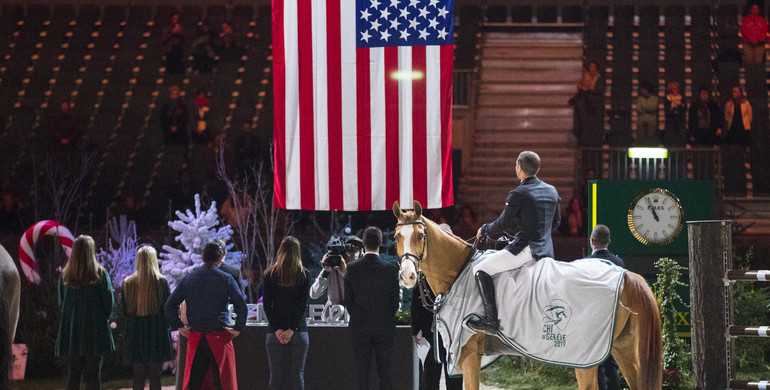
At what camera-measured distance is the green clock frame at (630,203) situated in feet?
29.0

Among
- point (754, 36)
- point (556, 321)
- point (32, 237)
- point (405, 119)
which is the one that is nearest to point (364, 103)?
point (405, 119)

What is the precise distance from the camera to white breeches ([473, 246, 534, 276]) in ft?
22.0

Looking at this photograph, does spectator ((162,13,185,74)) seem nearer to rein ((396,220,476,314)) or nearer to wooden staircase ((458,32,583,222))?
wooden staircase ((458,32,583,222))

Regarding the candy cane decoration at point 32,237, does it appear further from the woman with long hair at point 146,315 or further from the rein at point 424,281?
the rein at point 424,281

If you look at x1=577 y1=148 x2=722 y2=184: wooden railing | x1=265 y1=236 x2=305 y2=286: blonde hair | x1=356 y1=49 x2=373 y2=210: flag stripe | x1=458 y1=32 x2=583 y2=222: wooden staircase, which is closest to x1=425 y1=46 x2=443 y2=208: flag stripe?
x1=356 y1=49 x2=373 y2=210: flag stripe

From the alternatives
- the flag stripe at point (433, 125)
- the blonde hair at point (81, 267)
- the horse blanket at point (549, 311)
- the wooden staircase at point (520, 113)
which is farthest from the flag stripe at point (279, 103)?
the wooden staircase at point (520, 113)

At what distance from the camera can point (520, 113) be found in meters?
17.6

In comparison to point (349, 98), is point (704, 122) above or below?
above

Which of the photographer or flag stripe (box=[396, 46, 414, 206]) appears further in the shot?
flag stripe (box=[396, 46, 414, 206])

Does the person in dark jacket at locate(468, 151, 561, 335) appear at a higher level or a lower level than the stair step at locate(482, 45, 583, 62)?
lower

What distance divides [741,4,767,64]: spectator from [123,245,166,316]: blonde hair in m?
13.3

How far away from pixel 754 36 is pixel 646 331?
1256cm

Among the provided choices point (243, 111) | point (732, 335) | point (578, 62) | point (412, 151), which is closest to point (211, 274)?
point (412, 151)

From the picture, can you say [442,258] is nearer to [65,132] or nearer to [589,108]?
[589,108]
